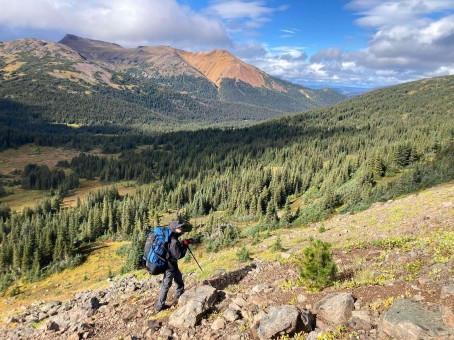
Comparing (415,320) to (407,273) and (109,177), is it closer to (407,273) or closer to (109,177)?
(407,273)

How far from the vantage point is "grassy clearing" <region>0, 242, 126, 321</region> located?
5166 centimetres

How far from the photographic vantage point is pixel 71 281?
200ft

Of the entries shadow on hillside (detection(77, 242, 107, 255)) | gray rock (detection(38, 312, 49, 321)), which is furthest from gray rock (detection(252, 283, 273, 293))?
shadow on hillside (detection(77, 242, 107, 255))

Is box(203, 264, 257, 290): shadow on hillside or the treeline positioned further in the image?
the treeline

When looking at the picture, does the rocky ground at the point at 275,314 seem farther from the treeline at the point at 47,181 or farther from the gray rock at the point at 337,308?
the treeline at the point at 47,181

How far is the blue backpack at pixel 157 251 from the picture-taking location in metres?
13.8

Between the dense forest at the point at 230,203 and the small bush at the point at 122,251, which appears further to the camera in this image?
the small bush at the point at 122,251

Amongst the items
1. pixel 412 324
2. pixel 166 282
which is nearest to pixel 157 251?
pixel 166 282

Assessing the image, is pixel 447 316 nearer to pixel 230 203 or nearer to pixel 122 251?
pixel 122 251

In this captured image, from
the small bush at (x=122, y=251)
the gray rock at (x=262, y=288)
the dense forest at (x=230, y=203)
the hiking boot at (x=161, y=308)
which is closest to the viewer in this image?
the hiking boot at (x=161, y=308)

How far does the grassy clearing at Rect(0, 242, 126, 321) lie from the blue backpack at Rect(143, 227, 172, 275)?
129 feet

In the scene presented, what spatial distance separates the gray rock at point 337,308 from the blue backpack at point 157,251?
6.59 metres

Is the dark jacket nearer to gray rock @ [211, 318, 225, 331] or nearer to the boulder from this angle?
gray rock @ [211, 318, 225, 331]

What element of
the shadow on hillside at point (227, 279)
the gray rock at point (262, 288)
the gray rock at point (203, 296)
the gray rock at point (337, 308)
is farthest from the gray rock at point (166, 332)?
the gray rock at point (337, 308)
